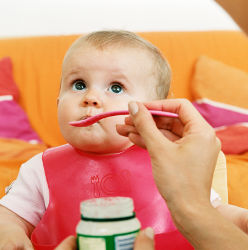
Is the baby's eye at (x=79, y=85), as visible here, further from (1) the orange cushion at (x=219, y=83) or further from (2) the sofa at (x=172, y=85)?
(1) the orange cushion at (x=219, y=83)

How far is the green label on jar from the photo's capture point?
585 mm

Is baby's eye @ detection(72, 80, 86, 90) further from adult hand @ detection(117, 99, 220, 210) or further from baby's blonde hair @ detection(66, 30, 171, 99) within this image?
adult hand @ detection(117, 99, 220, 210)

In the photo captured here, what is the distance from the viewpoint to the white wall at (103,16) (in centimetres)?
281

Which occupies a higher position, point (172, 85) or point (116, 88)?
A: point (116, 88)

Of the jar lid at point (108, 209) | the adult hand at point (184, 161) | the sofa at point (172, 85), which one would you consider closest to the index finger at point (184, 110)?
the adult hand at point (184, 161)

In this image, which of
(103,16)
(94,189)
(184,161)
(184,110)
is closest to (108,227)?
(184,161)

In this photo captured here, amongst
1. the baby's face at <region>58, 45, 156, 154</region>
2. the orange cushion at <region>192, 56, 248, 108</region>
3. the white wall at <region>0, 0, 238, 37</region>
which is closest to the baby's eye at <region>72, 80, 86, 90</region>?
the baby's face at <region>58, 45, 156, 154</region>

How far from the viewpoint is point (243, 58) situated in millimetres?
2510

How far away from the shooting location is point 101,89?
1.07 m

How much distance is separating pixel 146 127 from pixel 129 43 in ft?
1.53

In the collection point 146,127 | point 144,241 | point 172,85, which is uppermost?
point 146,127

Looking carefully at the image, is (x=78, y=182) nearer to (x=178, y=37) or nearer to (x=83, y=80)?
(x=83, y=80)

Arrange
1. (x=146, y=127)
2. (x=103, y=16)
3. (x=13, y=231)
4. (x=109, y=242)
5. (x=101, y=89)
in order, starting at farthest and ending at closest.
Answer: (x=103, y=16) → (x=101, y=89) → (x=13, y=231) → (x=146, y=127) → (x=109, y=242)

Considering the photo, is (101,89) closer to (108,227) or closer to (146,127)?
(146,127)
